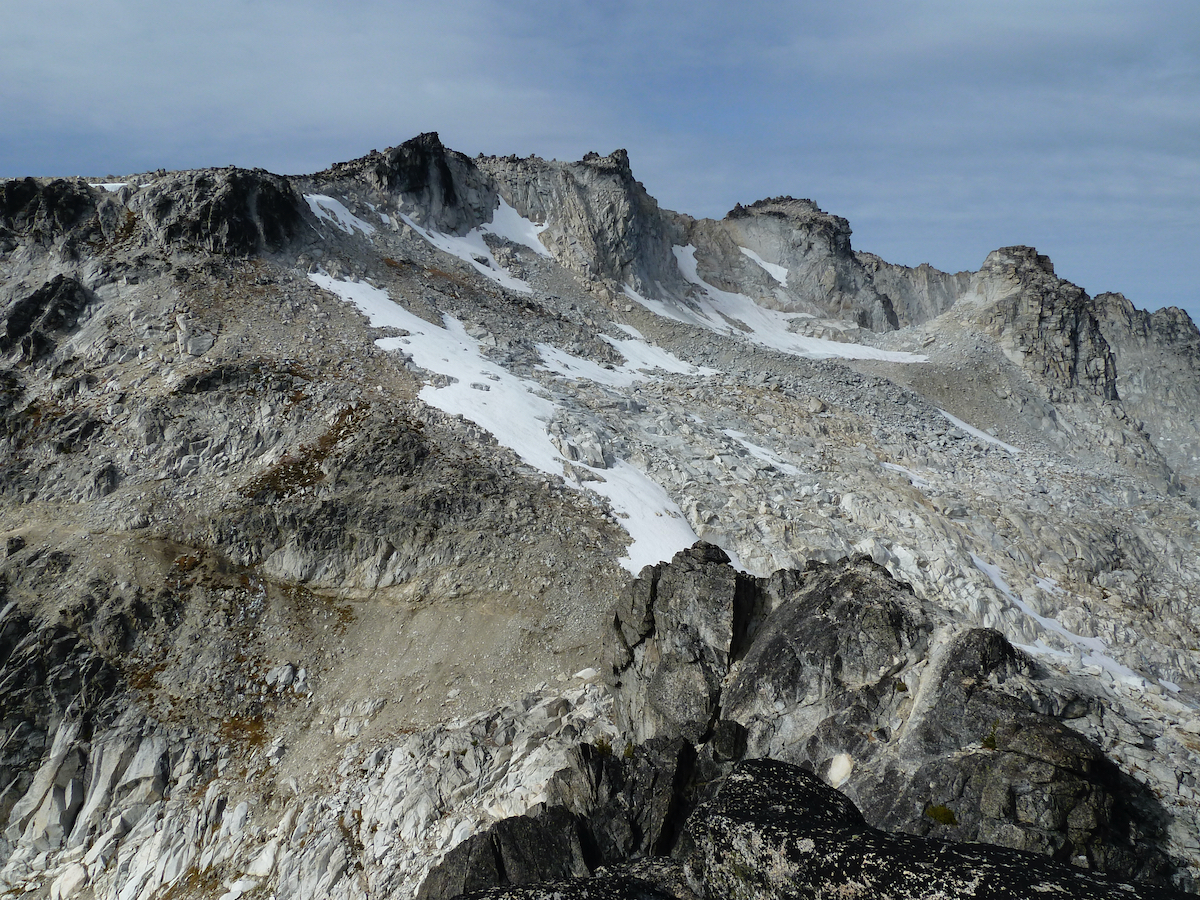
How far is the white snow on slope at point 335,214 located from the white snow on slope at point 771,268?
5045 centimetres

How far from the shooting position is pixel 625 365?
161 feet

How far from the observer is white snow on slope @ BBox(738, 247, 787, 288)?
280 feet

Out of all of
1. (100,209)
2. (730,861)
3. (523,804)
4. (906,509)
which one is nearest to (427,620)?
(523,804)

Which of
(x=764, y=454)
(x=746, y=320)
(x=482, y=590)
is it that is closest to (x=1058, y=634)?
(x=764, y=454)

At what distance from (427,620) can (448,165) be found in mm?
54226

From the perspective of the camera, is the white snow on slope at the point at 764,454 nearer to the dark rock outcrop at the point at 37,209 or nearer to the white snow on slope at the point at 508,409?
the white snow on slope at the point at 508,409

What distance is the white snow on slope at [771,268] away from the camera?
8525 centimetres

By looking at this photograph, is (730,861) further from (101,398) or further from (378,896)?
(101,398)

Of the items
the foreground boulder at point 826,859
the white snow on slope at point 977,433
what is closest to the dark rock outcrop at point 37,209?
the foreground boulder at point 826,859

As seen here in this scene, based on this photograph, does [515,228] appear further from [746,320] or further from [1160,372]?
[1160,372]

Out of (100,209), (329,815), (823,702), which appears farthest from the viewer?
(100,209)

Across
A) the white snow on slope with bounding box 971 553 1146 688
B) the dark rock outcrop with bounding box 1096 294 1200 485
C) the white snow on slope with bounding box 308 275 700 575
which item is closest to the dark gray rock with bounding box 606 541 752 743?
the white snow on slope with bounding box 308 275 700 575

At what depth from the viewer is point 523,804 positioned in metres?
16.5

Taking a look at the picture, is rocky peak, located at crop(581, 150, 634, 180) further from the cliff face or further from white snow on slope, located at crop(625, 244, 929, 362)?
the cliff face
